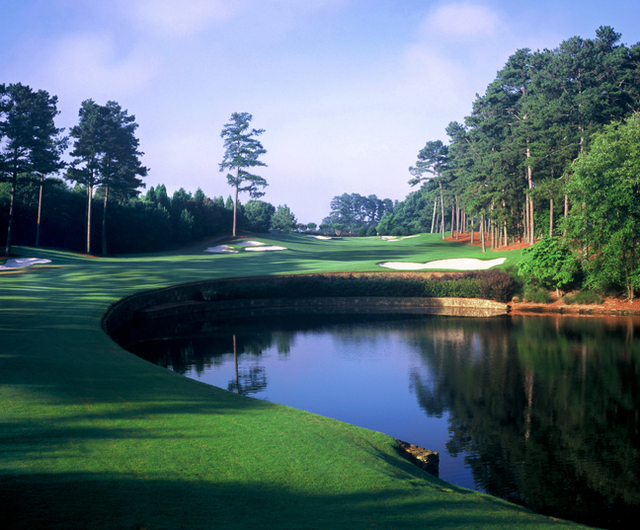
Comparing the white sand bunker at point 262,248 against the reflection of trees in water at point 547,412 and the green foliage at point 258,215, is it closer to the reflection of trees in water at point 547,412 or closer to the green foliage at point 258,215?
the green foliage at point 258,215

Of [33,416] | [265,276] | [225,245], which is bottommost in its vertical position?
[33,416]

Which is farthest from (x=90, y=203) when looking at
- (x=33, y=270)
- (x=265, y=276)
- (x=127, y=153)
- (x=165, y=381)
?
(x=165, y=381)

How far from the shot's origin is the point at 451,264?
31656mm

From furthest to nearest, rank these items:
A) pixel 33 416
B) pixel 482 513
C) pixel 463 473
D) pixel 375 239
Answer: pixel 375 239 < pixel 463 473 < pixel 33 416 < pixel 482 513

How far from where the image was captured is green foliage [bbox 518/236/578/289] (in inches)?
985

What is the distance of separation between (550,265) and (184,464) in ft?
80.1

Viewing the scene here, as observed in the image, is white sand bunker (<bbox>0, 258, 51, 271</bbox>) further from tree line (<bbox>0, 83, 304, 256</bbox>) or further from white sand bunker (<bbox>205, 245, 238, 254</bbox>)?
white sand bunker (<bbox>205, 245, 238, 254</bbox>)

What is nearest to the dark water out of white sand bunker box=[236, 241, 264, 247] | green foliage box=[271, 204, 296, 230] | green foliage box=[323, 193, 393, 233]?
white sand bunker box=[236, 241, 264, 247]

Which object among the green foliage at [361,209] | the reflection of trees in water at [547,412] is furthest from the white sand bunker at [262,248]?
the green foliage at [361,209]

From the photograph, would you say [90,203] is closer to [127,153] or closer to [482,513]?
[127,153]

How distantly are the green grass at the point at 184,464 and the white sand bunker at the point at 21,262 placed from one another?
80.1 ft

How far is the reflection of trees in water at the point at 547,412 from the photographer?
23.6 ft

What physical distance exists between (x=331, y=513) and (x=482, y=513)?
1.60 metres

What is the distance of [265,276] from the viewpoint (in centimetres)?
2916
